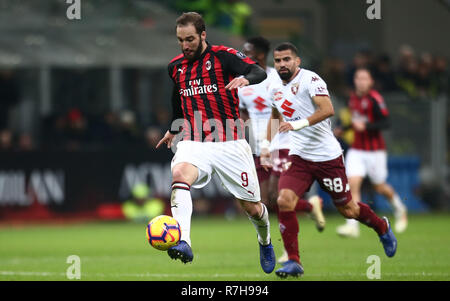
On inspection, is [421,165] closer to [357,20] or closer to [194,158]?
[357,20]

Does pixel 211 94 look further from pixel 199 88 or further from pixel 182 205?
pixel 182 205

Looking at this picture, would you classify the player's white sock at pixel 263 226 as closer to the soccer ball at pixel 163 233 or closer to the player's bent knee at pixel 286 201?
the player's bent knee at pixel 286 201

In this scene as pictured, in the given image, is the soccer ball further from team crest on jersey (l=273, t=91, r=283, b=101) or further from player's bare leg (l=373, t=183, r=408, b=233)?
player's bare leg (l=373, t=183, r=408, b=233)

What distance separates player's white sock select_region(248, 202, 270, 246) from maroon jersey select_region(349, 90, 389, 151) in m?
5.95

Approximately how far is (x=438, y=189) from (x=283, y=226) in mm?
11820

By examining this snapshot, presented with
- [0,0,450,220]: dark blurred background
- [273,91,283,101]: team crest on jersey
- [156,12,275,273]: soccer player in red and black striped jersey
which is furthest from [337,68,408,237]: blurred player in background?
[156,12,275,273]: soccer player in red and black striped jersey

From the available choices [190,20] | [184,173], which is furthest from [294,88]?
[184,173]

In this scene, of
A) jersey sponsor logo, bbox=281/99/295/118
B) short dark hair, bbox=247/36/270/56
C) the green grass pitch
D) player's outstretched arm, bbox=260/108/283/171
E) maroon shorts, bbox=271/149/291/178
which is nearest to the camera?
the green grass pitch

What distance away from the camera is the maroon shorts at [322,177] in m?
9.88

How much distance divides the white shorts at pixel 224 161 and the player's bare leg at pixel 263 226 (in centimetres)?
22

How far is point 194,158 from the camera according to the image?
8633 mm

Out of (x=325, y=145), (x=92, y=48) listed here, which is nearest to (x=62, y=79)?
(x=92, y=48)

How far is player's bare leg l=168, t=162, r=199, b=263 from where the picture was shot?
27.1ft

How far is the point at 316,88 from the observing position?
9.43m
